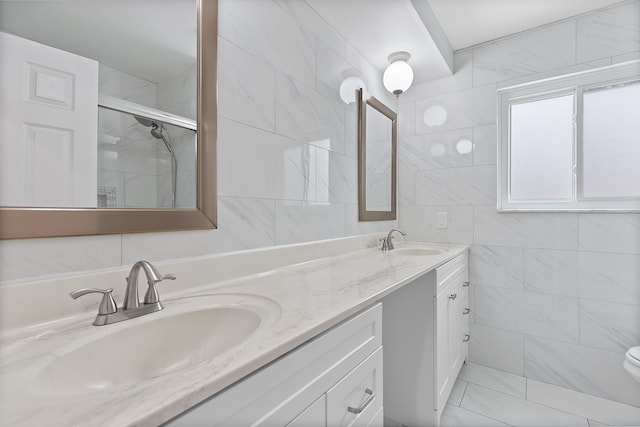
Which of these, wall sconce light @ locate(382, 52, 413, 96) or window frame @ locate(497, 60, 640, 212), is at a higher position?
wall sconce light @ locate(382, 52, 413, 96)

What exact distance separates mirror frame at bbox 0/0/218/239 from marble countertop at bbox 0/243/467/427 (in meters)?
0.20

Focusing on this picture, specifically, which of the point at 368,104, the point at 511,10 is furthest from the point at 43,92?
the point at 511,10

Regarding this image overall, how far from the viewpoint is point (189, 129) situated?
37.8 inches

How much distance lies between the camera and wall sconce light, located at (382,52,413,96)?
6.39ft

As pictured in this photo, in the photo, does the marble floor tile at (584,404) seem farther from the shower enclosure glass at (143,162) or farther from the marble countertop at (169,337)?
the shower enclosure glass at (143,162)

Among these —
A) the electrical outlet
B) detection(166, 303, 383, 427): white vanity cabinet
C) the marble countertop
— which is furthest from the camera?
the electrical outlet

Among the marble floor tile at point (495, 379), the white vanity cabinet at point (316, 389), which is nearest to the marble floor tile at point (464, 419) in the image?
the marble floor tile at point (495, 379)

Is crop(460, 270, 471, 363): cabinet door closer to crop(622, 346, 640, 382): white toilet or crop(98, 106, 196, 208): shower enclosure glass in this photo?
crop(622, 346, 640, 382): white toilet

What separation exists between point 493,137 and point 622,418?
1707 mm

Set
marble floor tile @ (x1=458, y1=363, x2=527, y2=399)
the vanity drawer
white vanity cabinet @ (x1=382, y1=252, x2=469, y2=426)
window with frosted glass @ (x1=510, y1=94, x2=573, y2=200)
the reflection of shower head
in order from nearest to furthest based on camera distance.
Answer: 1. the vanity drawer
2. the reflection of shower head
3. white vanity cabinet @ (x1=382, y1=252, x2=469, y2=426)
4. marble floor tile @ (x1=458, y1=363, x2=527, y2=399)
5. window with frosted glass @ (x1=510, y1=94, x2=573, y2=200)

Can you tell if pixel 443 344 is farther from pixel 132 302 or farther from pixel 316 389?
pixel 132 302

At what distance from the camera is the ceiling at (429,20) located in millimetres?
1530

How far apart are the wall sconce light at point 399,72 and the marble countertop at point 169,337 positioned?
138cm

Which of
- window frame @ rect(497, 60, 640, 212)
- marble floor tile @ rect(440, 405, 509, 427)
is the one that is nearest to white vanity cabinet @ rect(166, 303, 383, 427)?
marble floor tile @ rect(440, 405, 509, 427)
